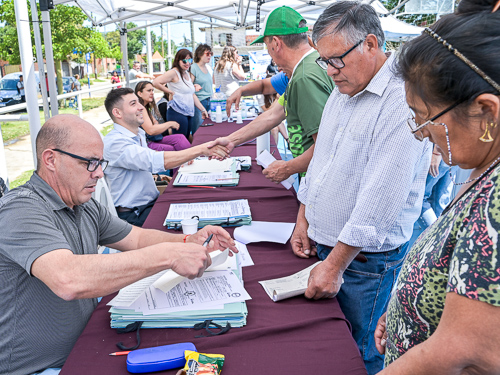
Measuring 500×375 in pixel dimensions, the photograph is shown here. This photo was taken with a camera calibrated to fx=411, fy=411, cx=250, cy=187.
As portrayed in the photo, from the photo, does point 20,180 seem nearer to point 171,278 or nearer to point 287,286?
point 171,278

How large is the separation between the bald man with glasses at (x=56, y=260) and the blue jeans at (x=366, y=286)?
0.64m

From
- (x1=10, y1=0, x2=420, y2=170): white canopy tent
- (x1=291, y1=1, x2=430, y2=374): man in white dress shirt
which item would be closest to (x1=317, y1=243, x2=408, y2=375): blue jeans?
(x1=291, y1=1, x2=430, y2=374): man in white dress shirt

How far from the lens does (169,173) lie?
16.7 feet

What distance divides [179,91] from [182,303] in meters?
5.52

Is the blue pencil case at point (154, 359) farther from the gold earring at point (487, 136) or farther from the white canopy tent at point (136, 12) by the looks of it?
the white canopy tent at point (136, 12)

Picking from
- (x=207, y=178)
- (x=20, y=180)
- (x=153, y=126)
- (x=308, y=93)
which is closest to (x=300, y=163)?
(x=308, y=93)

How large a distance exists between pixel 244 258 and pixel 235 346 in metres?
0.57

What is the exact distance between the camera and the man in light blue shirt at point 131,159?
2.83 m

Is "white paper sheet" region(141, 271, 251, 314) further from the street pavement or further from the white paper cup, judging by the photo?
the street pavement

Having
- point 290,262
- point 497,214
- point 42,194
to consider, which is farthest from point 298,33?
point 497,214

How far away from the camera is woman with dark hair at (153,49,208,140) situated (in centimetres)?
637

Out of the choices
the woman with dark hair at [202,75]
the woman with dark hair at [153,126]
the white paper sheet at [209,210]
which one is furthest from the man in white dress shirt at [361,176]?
the woman with dark hair at [202,75]

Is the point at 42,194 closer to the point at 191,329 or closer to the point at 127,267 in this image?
the point at 127,267

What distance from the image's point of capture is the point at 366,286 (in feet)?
5.52
